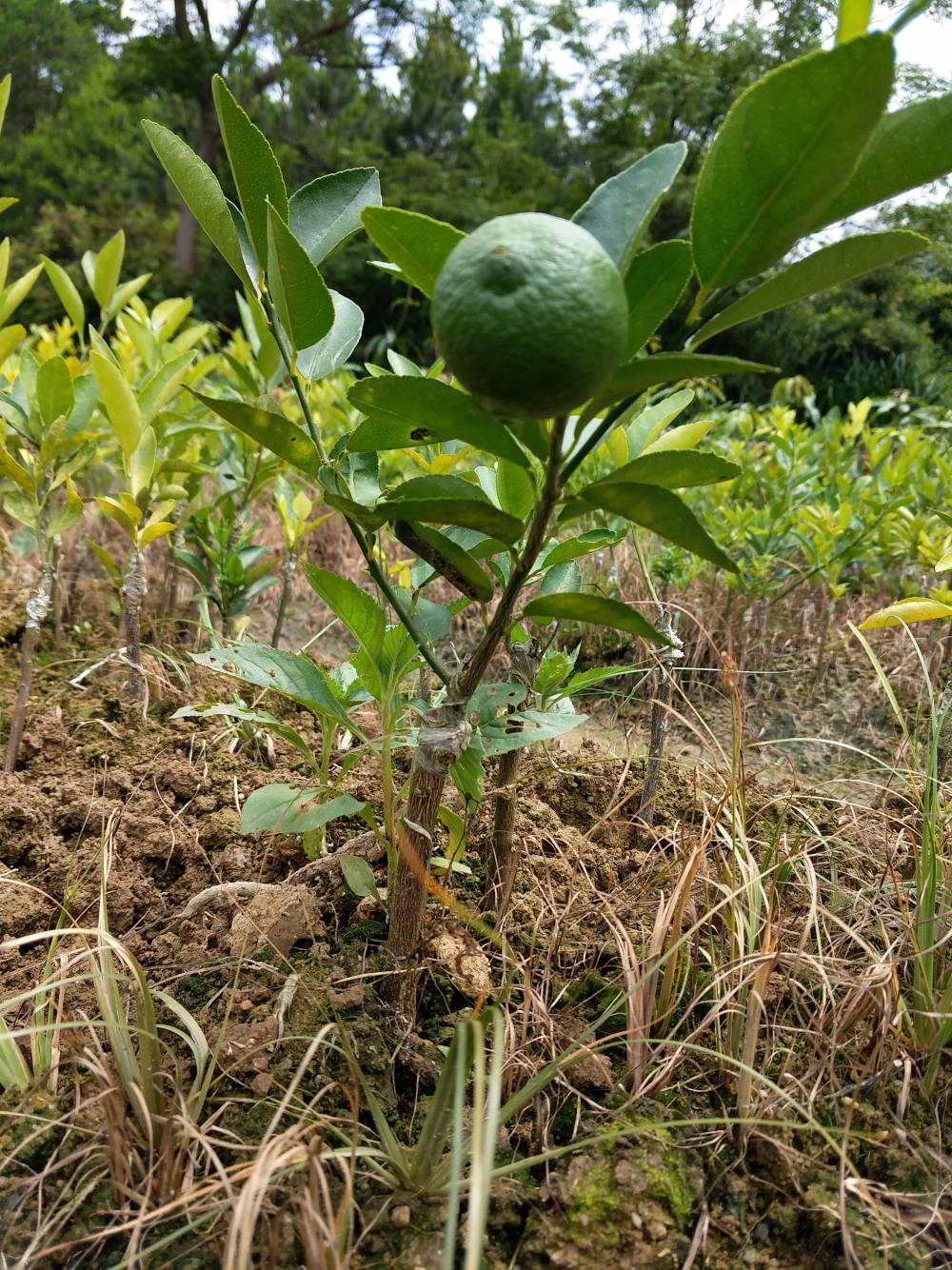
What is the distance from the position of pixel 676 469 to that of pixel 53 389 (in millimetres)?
1225

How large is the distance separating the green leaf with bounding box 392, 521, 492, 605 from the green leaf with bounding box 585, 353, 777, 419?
0.61 ft

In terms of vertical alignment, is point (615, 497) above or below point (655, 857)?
above

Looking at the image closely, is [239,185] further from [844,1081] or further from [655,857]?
[844,1081]

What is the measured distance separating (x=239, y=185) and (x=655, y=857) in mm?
1082

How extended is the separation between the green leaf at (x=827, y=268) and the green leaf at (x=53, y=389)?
1.22 metres

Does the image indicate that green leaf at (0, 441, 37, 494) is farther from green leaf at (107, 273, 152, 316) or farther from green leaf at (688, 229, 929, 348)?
green leaf at (688, 229, 929, 348)

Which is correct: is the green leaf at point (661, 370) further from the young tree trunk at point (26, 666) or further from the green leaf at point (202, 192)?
the young tree trunk at point (26, 666)

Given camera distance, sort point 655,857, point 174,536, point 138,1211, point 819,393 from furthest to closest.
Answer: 1. point 819,393
2. point 174,536
3. point 655,857
4. point 138,1211

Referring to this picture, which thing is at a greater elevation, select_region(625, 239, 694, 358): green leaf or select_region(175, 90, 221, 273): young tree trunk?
select_region(175, 90, 221, 273): young tree trunk

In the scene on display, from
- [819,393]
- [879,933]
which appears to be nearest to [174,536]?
[879,933]

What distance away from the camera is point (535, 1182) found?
2.91 ft

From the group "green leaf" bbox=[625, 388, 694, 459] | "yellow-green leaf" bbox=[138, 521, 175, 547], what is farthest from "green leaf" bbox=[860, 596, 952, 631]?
"yellow-green leaf" bbox=[138, 521, 175, 547]

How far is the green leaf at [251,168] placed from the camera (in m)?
0.76

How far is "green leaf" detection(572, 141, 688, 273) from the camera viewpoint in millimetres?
682
